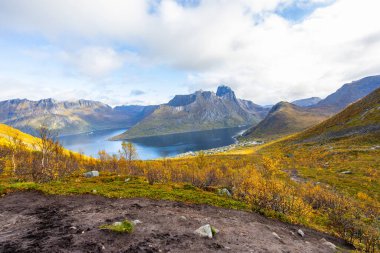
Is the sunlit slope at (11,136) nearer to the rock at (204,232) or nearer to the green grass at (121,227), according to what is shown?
the green grass at (121,227)

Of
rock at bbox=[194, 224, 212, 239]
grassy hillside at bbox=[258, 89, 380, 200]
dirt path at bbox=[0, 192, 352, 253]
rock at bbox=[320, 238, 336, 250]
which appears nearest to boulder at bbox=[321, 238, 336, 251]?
rock at bbox=[320, 238, 336, 250]

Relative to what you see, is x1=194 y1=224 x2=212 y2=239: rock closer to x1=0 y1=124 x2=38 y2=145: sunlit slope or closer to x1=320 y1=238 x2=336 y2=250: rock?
x1=320 y1=238 x2=336 y2=250: rock

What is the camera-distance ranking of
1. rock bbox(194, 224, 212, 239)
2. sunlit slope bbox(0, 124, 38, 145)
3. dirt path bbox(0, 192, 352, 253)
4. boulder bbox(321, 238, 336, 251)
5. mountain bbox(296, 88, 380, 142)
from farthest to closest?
sunlit slope bbox(0, 124, 38, 145), mountain bbox(296, 88, 380, 142), boulder bbox(321, 238, 336, 251), rock bbox(194, 224, 212, 239), dirt path bbox(0, 192, 352, 253)

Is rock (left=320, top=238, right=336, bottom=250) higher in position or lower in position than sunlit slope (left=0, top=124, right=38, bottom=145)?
lower

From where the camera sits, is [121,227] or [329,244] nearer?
[121,227]

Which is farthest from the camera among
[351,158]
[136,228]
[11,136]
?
[11,136]

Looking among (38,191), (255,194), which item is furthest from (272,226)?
(38,191)

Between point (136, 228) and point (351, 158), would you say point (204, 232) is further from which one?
point (351, 158)

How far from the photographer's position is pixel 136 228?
1589 centimetres

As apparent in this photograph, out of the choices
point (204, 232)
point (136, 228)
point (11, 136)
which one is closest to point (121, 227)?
point (136, 228)

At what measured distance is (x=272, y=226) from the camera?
19.9 metres

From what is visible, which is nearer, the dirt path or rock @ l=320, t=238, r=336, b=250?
the dirt path

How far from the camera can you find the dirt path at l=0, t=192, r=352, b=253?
13195 mm

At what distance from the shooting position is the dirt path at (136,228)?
13.2 m
